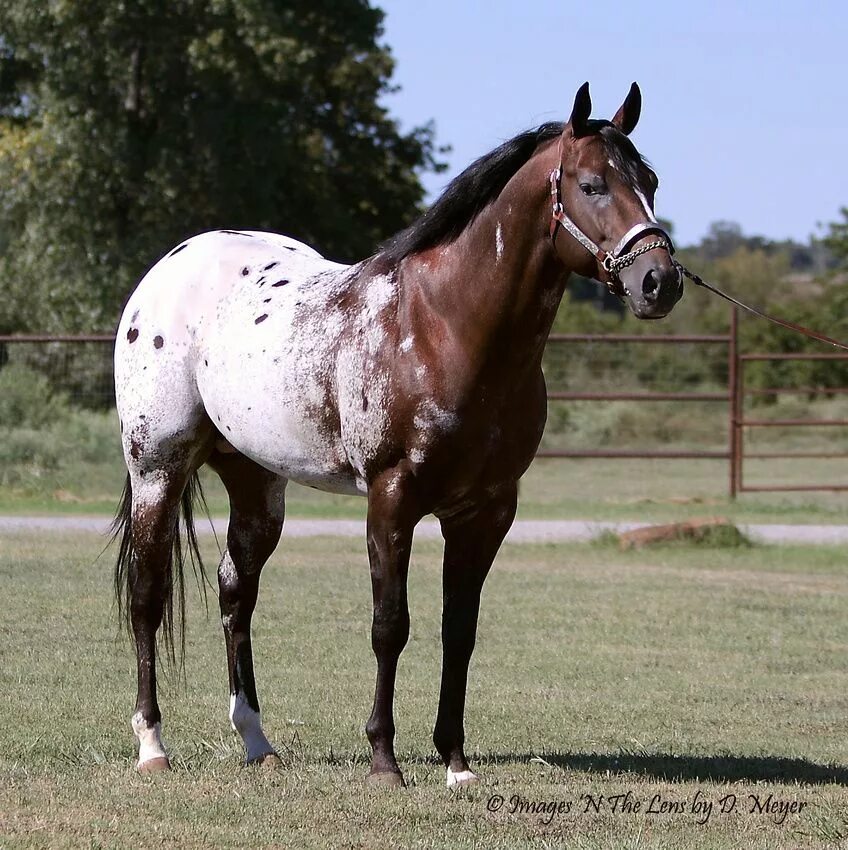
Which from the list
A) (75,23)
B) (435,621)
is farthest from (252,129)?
(435,621)

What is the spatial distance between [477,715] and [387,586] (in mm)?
1799

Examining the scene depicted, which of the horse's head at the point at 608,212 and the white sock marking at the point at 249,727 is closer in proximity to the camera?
the horse's head at the point at 608,212

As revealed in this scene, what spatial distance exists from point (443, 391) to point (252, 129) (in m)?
23.7

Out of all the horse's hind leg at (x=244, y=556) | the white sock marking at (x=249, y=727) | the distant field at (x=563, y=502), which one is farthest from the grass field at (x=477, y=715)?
the distant field at (x=563, y=502)

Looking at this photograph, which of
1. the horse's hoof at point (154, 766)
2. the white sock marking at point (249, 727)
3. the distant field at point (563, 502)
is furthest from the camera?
the distant field at point (563, 502)

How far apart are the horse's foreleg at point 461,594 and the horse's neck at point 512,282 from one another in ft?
1.90

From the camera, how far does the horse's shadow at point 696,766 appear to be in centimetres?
557

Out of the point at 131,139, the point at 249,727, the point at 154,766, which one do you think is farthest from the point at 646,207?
the point at 131,139

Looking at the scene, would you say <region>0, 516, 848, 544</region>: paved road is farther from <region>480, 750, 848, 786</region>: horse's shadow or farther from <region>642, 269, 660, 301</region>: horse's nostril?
<region>642, 269, 660, 301</region>: horse's nostril

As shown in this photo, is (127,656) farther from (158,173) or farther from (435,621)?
(158,173)

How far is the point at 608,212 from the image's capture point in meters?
4.85

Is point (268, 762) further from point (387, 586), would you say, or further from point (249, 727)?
point (387, 586)

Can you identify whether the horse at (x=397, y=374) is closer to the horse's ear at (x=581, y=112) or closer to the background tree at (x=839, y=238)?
the horse's ear at (x=581, y=112)

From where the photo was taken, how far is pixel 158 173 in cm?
2781
